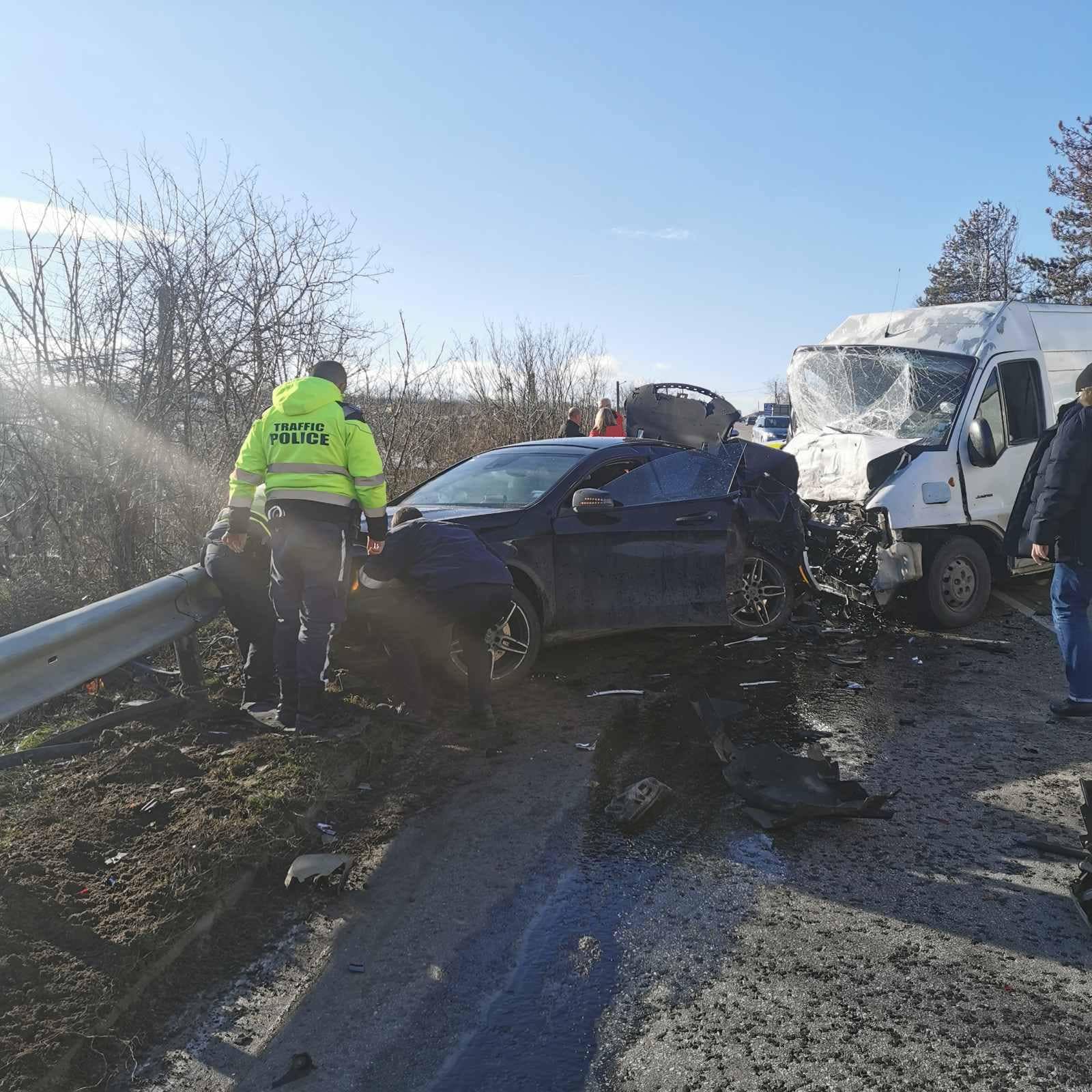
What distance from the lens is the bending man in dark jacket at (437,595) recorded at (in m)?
5.29

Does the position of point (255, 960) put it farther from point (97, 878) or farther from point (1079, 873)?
point (1079, 873)

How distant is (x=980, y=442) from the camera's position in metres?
7.99

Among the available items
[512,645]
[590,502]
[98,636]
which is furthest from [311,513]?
[590,502]

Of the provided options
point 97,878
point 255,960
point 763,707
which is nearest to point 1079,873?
point 763,707

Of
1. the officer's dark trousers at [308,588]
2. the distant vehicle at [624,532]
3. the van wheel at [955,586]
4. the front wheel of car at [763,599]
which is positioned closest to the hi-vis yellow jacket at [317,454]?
the officer's dark trousers at [308,588]

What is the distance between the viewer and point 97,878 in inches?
138

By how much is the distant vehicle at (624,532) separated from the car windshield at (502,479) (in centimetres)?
1

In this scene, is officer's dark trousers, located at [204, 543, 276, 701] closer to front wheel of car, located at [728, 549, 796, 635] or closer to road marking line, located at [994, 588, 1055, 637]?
front wheel of car, located at [728, 549, 796, 635]

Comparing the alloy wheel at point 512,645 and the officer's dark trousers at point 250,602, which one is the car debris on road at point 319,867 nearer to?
the officer's dark trousers at point 250,602

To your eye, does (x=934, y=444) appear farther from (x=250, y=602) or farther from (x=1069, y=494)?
(x=250, y=602)

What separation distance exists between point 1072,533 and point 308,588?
434 cm

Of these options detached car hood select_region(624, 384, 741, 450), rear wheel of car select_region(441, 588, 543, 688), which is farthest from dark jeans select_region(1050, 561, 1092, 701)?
detached car hood select_region(624, 384, 741, 450)

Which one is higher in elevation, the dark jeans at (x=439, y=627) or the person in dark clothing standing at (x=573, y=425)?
the person in dark clothing standing at (x=573, y=425)

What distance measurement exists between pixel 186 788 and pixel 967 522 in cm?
642
